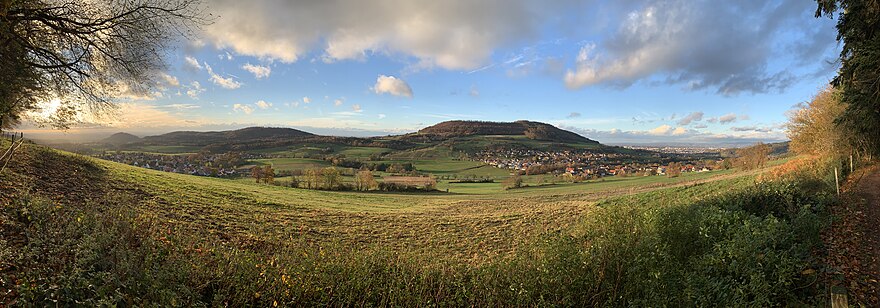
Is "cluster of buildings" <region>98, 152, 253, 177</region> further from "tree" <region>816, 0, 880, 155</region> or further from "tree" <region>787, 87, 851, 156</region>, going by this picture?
"tree" <region>787, 87, 851, 156</region>

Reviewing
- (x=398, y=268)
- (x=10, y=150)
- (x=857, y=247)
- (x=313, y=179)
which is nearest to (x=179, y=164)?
(x=313, y=179)

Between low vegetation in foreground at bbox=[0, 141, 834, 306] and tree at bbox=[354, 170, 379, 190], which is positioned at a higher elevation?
low vegetation in foreground at bbox=[0, 141, 834, 306]

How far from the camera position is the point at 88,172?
16.7 metres

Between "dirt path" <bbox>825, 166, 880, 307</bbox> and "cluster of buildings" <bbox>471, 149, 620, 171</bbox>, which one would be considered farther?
"cluster of buildings" <bbox>471, 149, 620, 171</bbox>

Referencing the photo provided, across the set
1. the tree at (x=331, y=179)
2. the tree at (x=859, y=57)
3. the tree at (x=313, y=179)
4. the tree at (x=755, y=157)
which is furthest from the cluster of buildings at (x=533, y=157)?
the tree at (x=859, y=57)

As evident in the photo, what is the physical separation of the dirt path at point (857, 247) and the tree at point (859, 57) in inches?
153

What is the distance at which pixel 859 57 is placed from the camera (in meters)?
14.0

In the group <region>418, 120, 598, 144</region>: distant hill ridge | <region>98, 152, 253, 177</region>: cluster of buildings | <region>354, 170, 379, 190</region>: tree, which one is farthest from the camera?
<region>418, 120, 598, 144</region>: distant hill ridge

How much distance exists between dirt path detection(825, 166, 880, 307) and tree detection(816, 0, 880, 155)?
3.89 meters

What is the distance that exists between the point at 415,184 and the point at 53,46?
162 ft

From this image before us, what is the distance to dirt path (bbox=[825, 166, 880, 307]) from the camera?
674cm

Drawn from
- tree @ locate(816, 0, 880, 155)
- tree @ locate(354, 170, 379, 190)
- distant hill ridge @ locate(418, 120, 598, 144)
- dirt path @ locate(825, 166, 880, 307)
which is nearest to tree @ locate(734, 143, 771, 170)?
tree @ locate(816, 0, 880, 155)

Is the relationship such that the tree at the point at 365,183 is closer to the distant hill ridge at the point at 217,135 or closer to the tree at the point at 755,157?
the tree at the point at 755,157

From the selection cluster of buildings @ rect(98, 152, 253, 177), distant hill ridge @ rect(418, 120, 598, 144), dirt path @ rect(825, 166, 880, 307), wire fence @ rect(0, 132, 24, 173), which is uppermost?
distant hill ridge @ rect(418, 120, 598, 144)
